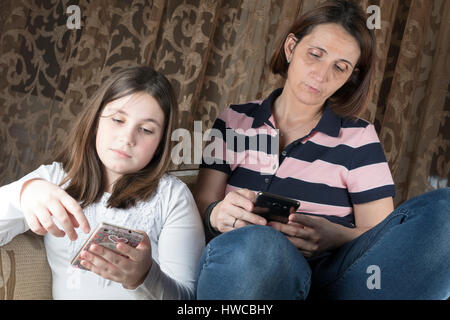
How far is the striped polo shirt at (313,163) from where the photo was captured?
143 centimetres

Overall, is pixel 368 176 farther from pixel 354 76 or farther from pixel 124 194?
pixel 124 194

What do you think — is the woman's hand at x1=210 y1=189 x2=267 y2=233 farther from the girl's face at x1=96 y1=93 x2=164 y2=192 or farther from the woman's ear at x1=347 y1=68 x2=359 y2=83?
the woman's ear at x1=347 y1=68 x2=359 y2=83

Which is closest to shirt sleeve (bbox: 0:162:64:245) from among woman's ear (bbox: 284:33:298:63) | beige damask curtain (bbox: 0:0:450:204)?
woman's ear (bbox: 284:33:298:63)

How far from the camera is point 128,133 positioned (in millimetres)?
1206

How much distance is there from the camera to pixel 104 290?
1.11 m

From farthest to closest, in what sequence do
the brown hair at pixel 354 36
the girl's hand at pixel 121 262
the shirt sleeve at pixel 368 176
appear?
the brown hair at pixel 354 36 → the shirt sleeve at pixel 368 176 → the girl's hand at pixel 121 262

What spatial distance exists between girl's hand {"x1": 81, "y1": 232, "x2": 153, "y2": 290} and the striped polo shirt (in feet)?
1.87

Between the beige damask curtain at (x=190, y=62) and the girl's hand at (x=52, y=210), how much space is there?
1.59 meters

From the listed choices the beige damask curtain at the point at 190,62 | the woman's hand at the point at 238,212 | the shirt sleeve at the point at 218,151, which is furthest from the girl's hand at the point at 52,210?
the beige damask curtain at the point at 190,62

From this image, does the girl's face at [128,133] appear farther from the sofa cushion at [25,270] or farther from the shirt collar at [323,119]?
the shirt collar at [323,119]

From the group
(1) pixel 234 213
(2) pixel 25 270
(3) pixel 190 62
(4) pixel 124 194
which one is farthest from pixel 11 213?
(3) pixel 190 62

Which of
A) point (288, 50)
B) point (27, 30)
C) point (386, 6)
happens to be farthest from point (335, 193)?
point (27, 30)

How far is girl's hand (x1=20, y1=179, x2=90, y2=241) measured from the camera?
92 cm

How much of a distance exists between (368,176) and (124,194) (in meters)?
0.72
